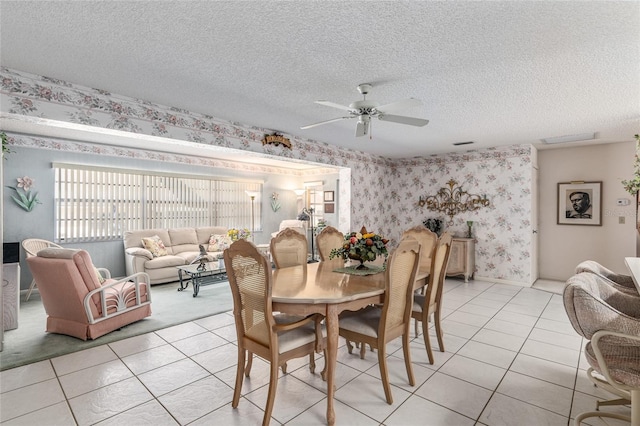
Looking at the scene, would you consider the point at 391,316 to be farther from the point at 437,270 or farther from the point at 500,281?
the point at 500,281

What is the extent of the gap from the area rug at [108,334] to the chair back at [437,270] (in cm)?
260

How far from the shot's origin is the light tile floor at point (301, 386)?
6.56ft

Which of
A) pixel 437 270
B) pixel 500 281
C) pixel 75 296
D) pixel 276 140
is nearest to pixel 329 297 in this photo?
pixel 437 270

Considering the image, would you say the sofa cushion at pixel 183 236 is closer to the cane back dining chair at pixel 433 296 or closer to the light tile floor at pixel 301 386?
the light tile floor at pixel 301 386

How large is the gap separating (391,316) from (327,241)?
5.05ft

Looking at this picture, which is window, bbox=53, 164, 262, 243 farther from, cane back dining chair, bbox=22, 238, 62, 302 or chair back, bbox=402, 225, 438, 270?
chair back, bbox=402, 225, 438, 270

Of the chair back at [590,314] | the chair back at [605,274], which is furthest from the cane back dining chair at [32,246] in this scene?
the chair back at [605,274]

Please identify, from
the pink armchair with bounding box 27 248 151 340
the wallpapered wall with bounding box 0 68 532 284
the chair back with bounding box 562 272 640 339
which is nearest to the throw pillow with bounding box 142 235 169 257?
the wallpapered wall with bounding box 0 68 532 284

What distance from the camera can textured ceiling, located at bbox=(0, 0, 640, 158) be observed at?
177 centimetres

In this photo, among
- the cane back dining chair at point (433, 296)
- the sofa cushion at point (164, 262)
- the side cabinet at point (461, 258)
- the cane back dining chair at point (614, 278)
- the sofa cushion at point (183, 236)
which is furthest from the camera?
the sofa cushion at point (183, 236)

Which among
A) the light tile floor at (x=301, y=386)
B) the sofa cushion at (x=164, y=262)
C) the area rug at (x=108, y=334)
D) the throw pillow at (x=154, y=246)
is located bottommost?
the light tile floor at (x=301, y=386)

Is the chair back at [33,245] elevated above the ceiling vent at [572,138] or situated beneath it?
situated beneath

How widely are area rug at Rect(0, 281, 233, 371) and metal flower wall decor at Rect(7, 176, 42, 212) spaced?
55.0 inches

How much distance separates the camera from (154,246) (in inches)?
217
